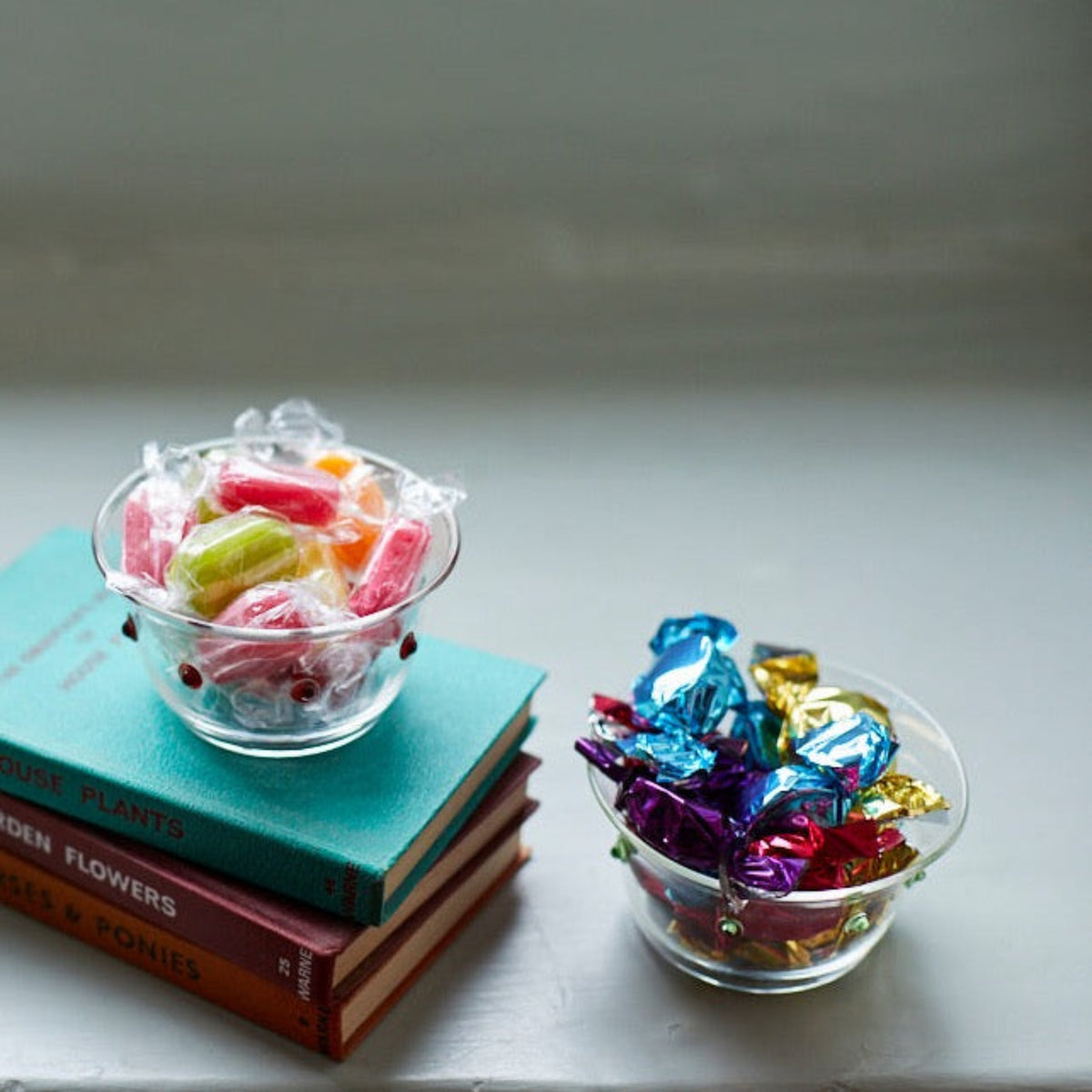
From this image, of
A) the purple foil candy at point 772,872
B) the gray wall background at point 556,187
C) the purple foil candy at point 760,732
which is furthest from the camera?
the gray wall background at point 556,187

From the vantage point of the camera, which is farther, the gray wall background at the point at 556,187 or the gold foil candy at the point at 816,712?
the gray wall background at the point at 556,187

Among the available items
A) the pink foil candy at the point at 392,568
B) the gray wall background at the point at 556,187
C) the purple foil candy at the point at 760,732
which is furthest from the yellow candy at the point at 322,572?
the gray wall background at the point at 556,187

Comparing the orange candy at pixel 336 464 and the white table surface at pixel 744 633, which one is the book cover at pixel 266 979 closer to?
the white table surface at pixel 744 633

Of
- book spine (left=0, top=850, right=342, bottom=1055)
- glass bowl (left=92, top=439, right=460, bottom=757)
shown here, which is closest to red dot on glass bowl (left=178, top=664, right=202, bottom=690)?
glass bowl (left=92, top=439, right=460, bottom=757)

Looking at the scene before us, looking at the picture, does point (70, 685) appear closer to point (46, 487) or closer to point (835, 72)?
point (46, 487)

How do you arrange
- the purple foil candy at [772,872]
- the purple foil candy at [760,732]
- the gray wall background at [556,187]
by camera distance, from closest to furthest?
the purple foil candy at [772,872] → the purple foil candy at [760,732] → the gray wall background at [556,187]

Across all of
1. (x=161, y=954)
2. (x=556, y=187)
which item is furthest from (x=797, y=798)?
(x=556, y=187)

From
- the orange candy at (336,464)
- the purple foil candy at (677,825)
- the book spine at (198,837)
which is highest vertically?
the orange candy at (336,464)

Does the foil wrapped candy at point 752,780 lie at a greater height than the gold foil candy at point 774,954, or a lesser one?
greater
